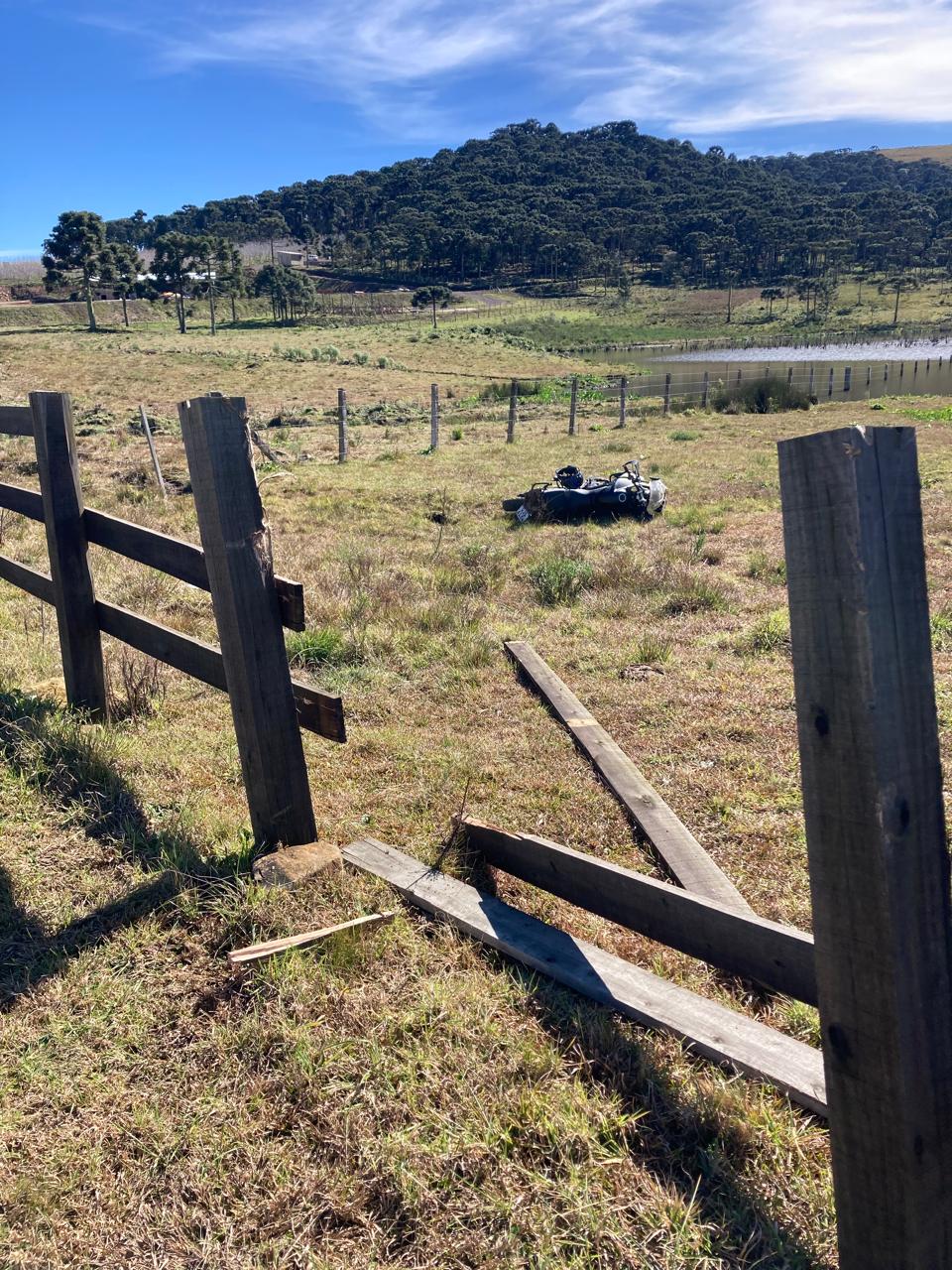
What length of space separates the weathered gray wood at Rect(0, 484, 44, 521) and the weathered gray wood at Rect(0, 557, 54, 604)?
334 millimetres

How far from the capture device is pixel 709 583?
7.93m

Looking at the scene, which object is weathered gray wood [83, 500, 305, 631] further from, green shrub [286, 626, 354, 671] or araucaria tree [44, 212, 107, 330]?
araucaria tree [44, 212, 107, 330]

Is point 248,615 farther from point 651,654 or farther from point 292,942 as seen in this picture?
point 651,654

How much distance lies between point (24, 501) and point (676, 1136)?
4.73 meters

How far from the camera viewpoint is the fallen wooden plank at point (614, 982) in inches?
88.7

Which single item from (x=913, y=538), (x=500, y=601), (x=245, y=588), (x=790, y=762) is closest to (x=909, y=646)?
(x=913, y=538)

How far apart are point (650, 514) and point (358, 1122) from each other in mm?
9917

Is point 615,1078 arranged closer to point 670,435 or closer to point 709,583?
point 709,583

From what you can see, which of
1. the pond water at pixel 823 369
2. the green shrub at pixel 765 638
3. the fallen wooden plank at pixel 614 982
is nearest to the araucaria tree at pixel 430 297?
the pond water at pixel 823 369

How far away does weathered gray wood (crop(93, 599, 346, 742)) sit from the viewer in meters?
3.18

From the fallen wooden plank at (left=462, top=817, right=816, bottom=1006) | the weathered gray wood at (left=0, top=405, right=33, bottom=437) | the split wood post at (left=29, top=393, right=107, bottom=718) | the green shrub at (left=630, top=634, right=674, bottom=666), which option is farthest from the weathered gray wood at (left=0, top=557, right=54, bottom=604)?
the green shrub at (left=630, top=634, right=674, bottom=666)

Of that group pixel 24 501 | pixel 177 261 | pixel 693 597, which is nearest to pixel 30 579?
pixel 24 501

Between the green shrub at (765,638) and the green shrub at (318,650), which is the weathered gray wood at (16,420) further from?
the green shrub at (765,638)

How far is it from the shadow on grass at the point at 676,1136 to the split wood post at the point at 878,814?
1.27ft
